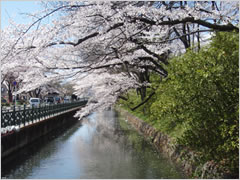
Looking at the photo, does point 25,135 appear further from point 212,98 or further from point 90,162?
point 212,98

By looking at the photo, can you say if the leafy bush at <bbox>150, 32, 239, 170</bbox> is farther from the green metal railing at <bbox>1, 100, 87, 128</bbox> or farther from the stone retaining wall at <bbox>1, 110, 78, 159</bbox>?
the green metal railing at <bbox>1, 100, 87, 128</bbox>

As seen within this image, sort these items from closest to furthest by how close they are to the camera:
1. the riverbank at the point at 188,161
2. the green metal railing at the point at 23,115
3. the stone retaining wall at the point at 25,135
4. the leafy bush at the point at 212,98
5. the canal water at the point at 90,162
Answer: the leafy bush at the point at 212,98 < the riverbank at the point at 188,161 < the canal water at the point at 90,162 < the stone retaining wall at the point at 25,135 < the green metal railing at the point at 23,115

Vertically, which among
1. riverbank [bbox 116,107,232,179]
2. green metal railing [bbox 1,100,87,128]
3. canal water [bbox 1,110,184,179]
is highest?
green metal railing [bbox 1,100,87,128]

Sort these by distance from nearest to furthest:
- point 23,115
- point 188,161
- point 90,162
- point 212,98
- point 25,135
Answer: point 212,98
point 188,161
point 90,162
point 25,135
point 23,115

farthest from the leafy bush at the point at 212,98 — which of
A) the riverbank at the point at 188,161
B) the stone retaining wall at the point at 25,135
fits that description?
the stone retaining wall at the point at 25,135

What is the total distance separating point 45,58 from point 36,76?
105cm

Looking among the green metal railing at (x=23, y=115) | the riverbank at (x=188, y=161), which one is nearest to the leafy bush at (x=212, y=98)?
the riverbank at (x=188, y=161)

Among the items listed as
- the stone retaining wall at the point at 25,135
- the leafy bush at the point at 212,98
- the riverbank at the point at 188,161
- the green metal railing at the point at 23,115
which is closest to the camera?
the leafy bush at the point at 212,98

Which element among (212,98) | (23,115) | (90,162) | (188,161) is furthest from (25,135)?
(212,98)

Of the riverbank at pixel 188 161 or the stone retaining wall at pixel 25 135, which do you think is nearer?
the riverbank at pixel 188 161

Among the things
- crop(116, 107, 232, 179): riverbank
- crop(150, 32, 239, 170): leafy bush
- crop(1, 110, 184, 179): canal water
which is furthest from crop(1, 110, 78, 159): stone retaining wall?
crop(150, 32, 239, 170): leafy bush

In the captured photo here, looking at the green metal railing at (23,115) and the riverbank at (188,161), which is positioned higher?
the green metal railing at (23,115)

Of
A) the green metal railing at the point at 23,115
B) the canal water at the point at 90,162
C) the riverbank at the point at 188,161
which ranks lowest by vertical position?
the canal water at the point at 90,162

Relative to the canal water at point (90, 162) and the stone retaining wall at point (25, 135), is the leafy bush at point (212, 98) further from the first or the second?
the stone retaining wall at point (25, 135)
